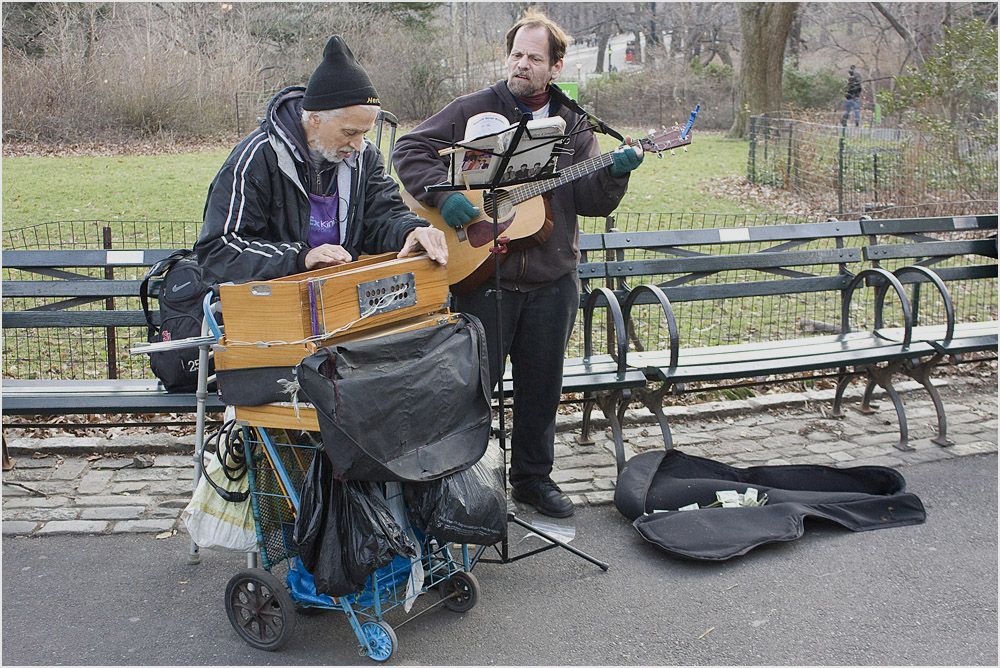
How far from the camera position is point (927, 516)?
165 inches

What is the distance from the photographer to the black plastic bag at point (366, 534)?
9.18ft

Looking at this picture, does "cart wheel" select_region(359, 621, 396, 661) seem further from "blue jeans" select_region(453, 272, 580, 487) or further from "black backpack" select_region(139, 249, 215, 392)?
"black backpack" select_region(139, 249, 215, 392)

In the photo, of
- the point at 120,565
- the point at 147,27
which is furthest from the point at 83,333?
the point at 147,27

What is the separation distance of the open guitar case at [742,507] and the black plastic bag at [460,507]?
42.5 inches

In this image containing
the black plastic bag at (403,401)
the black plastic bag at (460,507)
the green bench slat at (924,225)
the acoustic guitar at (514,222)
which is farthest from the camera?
the green bench slat at (924,225)

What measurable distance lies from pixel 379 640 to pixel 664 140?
2.29m

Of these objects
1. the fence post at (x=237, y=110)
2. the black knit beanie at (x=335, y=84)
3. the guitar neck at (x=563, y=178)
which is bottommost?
the guitar neck at (x=563, y=178)

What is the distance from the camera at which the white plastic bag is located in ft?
10.4

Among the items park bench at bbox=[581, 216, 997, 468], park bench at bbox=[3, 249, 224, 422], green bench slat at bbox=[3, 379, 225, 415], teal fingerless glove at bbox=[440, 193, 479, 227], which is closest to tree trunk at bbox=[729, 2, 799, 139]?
park bench at bbox=[581, 216, 997, 468]

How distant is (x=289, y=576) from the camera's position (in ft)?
10.4

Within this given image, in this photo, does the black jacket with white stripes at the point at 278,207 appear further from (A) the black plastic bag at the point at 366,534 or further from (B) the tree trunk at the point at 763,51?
(B) the tree trunk at the point at 763,51

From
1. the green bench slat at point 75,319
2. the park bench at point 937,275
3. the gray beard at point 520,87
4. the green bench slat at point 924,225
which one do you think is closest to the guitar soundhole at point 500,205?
the gray beard at point 520,87

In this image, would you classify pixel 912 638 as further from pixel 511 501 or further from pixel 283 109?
pixel 283 109

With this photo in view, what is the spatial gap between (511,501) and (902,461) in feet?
7.18
